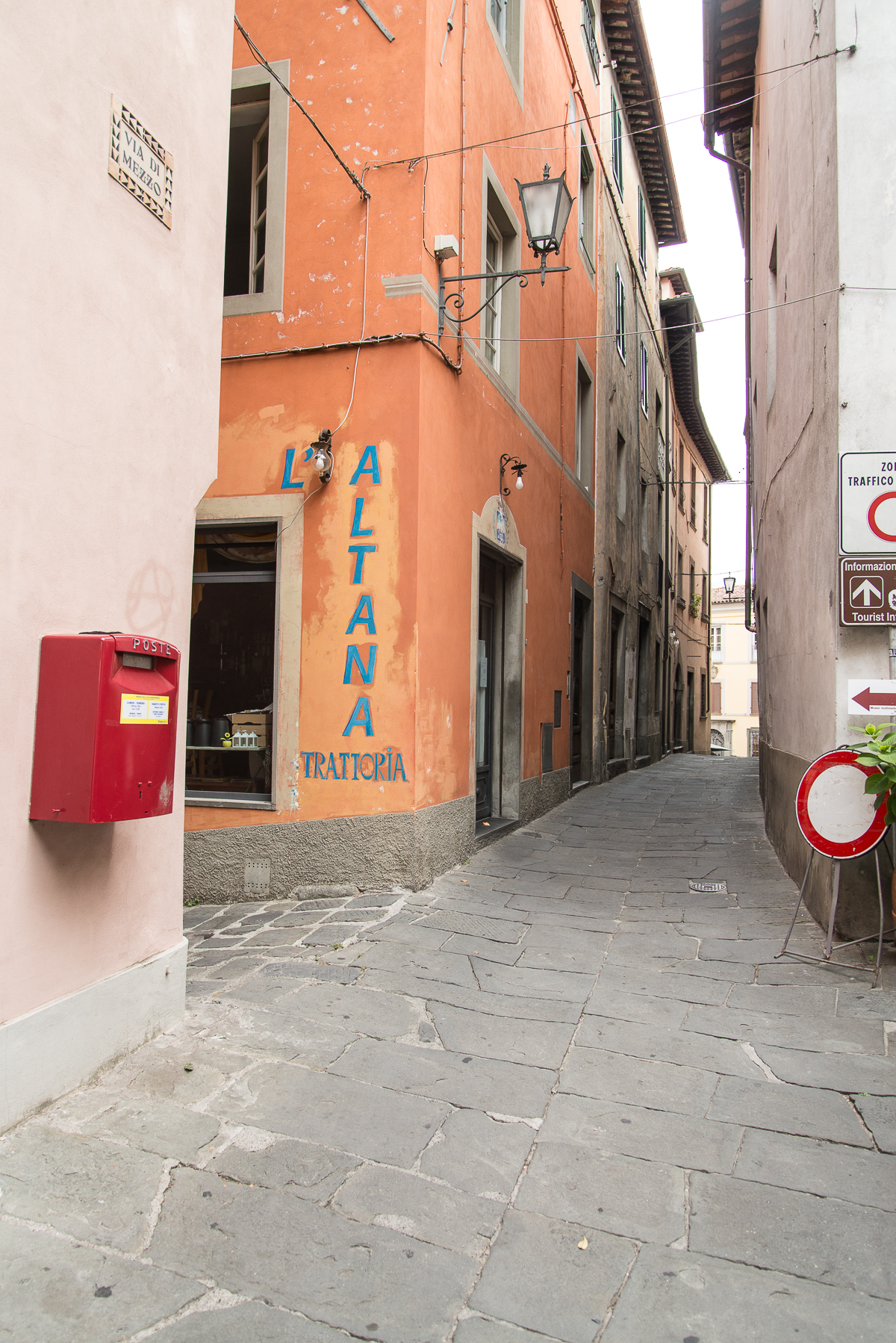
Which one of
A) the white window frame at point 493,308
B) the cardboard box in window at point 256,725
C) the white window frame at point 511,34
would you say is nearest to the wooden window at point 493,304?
the white window frame at point 493,308

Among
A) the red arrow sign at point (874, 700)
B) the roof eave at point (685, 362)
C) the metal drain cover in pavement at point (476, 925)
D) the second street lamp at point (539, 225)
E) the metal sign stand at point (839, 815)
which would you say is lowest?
the metal drain cover in pavement at point (476, 925)

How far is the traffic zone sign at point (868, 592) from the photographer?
4.72 meters

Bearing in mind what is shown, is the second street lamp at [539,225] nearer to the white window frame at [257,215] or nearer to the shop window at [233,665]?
the white window frame at [257,215]

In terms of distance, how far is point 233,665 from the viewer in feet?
22.5

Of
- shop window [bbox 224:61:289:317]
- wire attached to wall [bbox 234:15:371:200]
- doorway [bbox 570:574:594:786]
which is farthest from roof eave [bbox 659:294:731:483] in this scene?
wire attached to wall [bbox 234:15:371:200]

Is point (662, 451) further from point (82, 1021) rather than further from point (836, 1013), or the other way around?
point (82, 1021)

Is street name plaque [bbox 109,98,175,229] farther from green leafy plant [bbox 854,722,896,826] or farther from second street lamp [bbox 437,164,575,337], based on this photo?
green leafy plant [bbox 854,722,896,826]

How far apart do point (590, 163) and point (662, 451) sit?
878 centimetres

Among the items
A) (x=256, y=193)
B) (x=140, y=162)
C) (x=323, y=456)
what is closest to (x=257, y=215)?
(x=256, y=193)

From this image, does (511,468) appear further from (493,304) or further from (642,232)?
(642,232)

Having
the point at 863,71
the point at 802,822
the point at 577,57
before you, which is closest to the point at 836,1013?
the point at 802,822

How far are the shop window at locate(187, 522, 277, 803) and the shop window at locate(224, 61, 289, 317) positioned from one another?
1.80 meters

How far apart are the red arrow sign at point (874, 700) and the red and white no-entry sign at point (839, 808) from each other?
452 mm

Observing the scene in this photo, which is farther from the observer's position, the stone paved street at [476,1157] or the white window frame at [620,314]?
the white window frame at [620,314]
